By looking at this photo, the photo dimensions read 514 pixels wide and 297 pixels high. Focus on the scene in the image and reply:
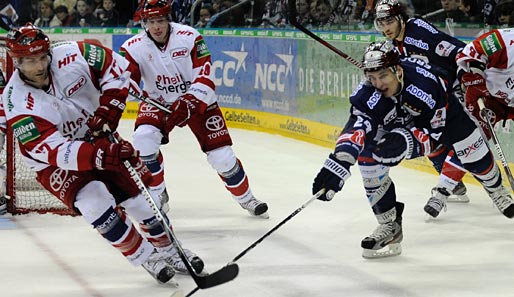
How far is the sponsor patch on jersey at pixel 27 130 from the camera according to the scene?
161 inches

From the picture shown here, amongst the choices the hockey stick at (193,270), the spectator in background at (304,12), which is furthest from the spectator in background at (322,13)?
the hockey stick at (193,270)

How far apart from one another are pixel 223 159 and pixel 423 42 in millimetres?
1297

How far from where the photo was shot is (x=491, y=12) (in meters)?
6.75

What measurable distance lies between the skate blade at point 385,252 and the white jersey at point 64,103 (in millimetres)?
1376

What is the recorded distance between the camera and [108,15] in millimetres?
11203

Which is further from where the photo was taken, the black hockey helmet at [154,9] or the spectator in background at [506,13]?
the spectator in background at [506,13]

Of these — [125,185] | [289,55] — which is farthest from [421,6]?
[125,185]

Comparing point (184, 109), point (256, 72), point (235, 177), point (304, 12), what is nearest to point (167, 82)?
point (184, 109)

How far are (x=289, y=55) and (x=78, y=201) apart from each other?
5.24 m

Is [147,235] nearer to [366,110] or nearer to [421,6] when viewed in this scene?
[366,110]

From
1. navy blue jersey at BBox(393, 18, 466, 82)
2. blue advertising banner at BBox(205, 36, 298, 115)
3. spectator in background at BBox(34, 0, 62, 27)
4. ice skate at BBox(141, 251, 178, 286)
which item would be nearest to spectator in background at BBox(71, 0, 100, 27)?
spectator in background at BBox(34, 0, 62, 27)

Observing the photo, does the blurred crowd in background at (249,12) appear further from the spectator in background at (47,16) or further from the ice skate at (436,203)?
the ice skate at (436,203)

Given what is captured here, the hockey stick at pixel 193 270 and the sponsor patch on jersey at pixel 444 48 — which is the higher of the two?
the sponsor patch on jersey at pixel 444 48

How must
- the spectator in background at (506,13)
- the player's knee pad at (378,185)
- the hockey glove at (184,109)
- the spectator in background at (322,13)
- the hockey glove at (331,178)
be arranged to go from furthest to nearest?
the spectator in background at (322,13) < the spectator in background at (506,13) < the hockey glove at (184,109) < the player's knee pad at (378,185) < the hockey glove at (331,178)
